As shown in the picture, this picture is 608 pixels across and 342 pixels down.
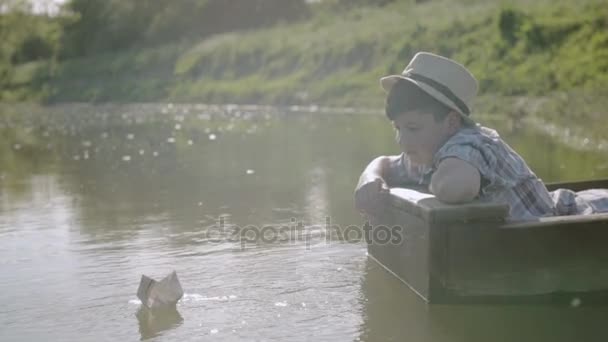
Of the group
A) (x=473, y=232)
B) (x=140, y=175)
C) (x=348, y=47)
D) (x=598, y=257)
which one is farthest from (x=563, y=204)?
(x=348, y=47)

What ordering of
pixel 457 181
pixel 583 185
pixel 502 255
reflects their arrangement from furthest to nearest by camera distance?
pixel 583 185 < pixel 502 255 < pixel 457 181

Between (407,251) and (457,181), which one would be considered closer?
(457,181)

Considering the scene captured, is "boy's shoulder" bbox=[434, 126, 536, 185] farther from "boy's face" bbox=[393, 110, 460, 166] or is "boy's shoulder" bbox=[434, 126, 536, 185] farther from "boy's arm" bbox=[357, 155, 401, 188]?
"boy's arm" bbox=[357, 155, 401, 188]

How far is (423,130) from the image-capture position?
12.6 feet

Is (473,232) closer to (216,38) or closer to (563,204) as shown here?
(563,204)

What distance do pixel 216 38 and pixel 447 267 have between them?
42.7 metres

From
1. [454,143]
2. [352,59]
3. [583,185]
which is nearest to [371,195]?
[454,143]

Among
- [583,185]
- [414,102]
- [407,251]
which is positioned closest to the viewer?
[414,102]

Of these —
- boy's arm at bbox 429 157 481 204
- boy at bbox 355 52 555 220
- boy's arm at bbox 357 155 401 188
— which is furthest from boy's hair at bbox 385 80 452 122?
boy's arm at bbox 357 155 401 188

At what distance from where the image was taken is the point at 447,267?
3.73 meters

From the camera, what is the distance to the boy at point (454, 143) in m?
3.64

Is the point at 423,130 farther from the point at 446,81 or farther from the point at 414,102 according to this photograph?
the point at 446,81

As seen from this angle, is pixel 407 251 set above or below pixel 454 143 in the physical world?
below

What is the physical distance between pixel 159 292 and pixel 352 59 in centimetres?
2683
